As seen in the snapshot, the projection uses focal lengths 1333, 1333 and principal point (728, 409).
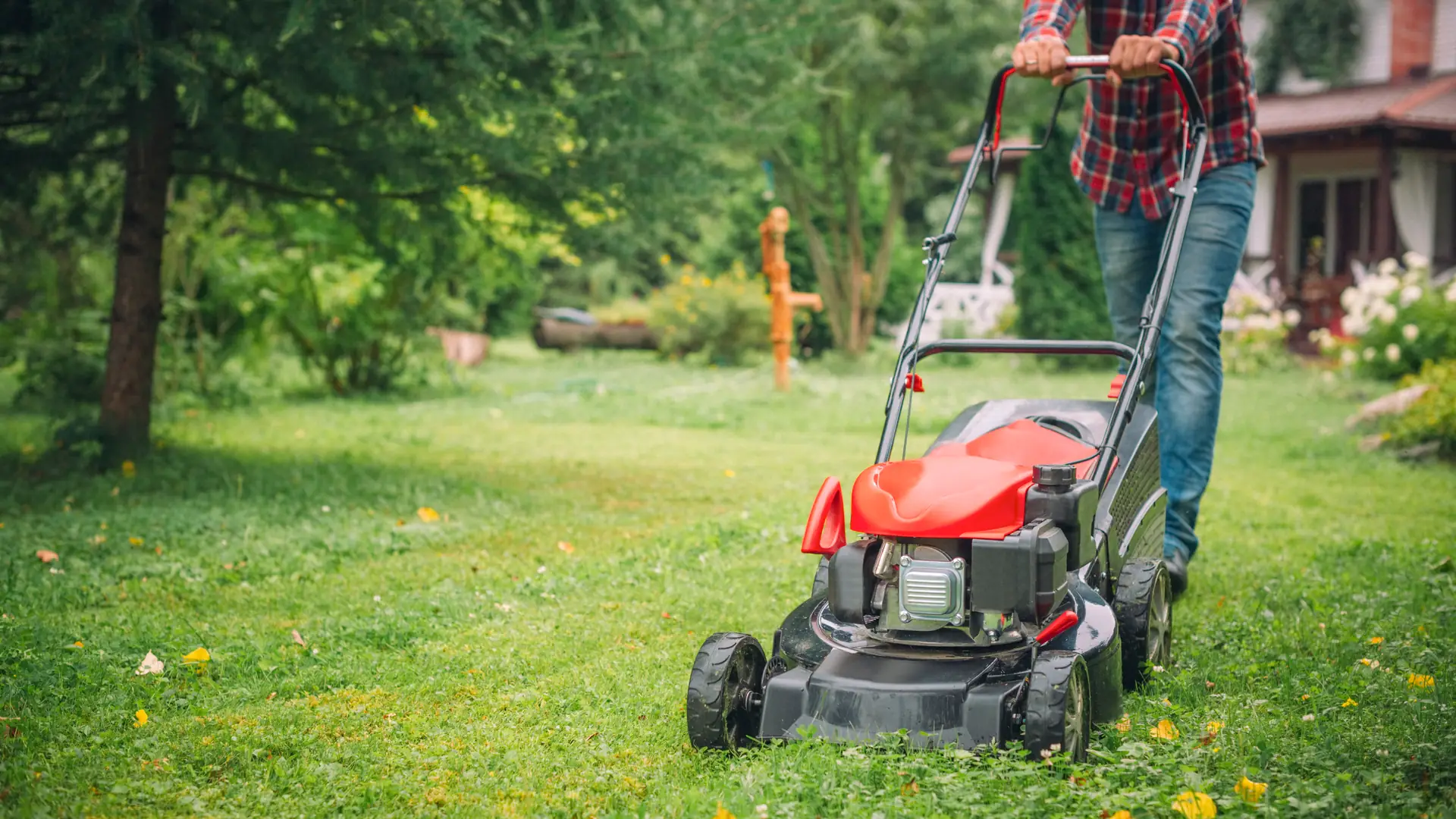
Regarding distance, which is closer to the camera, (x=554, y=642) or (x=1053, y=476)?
(x=1053, y=476)

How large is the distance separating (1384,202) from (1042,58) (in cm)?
1374

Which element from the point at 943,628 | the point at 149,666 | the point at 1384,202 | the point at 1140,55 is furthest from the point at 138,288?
the point at 1384,202

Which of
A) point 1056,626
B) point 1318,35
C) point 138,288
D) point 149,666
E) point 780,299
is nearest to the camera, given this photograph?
point 1056,626

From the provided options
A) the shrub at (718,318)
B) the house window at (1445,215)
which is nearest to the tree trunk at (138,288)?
the shrub at (718,318)

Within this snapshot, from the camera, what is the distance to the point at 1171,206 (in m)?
4.02

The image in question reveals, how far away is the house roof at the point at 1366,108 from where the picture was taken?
47.8 ft

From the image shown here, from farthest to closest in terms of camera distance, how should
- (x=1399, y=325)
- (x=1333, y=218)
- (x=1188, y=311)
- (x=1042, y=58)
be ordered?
1. (x=1333, y=218)
2. (x=1399, y=325)
3. (x=1188, y=311)
4. (x=1042, y=58)

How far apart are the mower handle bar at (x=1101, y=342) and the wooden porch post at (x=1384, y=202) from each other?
13.0 metres

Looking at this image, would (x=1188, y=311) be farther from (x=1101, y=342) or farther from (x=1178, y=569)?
(x=1101, y=342)

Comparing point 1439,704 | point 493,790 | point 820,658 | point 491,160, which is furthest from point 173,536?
point 1439,704

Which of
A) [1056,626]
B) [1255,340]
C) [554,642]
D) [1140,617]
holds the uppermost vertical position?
[1056,626]

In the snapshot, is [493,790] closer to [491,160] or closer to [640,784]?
[640,784]

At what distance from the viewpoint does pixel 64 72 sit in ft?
16.0

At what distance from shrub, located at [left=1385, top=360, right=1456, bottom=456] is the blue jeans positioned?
11.5ft
